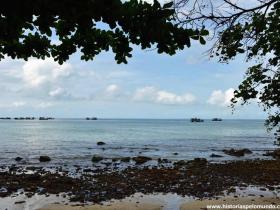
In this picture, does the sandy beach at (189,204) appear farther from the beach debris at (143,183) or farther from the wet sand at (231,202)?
the beach debris at (143,183)

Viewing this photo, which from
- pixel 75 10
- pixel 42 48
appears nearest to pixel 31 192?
pixel 42 48

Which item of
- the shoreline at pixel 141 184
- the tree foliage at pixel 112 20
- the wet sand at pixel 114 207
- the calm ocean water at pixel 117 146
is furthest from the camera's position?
the calm ocean water at pixel 117 146

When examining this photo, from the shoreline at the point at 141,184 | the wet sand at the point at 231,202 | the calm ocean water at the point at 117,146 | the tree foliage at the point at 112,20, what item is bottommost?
the calm ocean water at the point at 117,146

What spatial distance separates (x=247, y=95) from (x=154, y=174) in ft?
69.1

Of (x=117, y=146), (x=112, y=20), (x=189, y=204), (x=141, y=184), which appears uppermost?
(x=112, y=20)

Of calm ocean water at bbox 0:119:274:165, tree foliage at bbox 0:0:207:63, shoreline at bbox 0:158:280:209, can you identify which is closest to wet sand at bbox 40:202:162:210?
shoreline at bbox 0:158:280:209

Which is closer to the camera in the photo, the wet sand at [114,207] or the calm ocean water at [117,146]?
the wet sand at [114,207]

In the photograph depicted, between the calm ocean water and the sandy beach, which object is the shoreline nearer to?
the sandy beach

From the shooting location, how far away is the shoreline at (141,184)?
21.4 meters

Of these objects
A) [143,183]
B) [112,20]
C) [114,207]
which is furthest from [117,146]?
[112,20]

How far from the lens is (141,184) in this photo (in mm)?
24797

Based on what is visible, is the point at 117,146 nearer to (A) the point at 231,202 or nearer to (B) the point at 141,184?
(B) the point at 141,184

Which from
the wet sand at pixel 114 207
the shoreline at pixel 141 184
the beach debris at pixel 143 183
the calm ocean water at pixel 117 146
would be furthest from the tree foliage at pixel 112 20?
the calm ocean water at pixel 117 146

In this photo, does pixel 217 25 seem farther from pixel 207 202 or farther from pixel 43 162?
pixel 43 162
